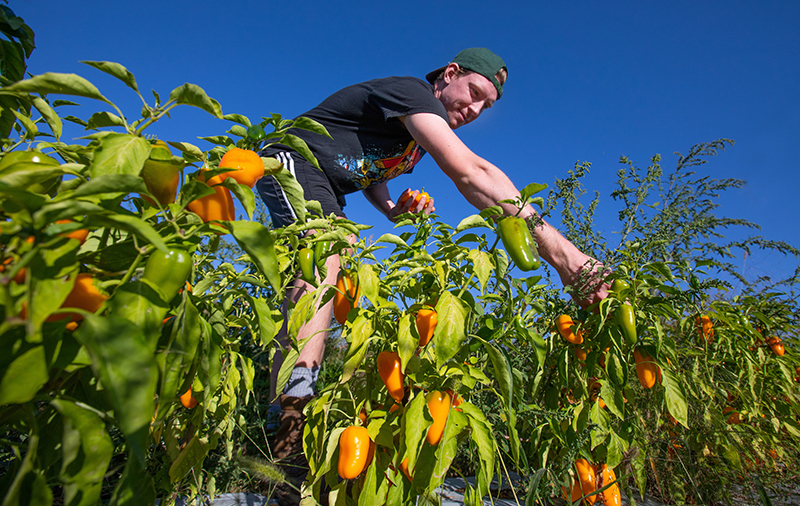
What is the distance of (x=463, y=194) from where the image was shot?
1525mm

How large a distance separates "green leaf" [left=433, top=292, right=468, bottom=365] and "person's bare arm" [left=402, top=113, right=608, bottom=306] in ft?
1.49

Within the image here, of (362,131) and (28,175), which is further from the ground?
(362,131)

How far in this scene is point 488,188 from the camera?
54.8 inches

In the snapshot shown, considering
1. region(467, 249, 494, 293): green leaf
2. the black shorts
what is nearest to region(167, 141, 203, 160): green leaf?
region(467, 249, 494, 293): green leaf

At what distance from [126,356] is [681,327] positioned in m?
1.74

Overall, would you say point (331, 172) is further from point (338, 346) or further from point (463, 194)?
point (338, 346)

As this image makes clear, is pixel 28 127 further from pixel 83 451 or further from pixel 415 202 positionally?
pixel 415 202

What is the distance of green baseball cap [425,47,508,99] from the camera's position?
6.86ft

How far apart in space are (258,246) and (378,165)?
1680 mm

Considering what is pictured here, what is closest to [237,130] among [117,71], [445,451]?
[117,71]

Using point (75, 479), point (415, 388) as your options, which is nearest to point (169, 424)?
point (415, 388)

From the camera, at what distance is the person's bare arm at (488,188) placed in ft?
4.17

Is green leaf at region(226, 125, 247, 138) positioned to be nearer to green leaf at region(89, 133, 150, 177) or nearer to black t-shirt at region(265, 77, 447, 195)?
green leaf at region(89, 133, 150, 177)

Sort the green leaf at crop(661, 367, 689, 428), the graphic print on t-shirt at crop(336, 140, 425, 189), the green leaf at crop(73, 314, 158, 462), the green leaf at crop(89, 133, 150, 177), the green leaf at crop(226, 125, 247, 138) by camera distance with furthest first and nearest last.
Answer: the graphic print on t-shirt at crop(336, 140, 425, 189), the green leaf at crop(661, 367, 689, 428), the green leaf at crop(226, 125, 247, 138), the green leaf at crop(89, 133, 150, 177), the green leaf at crop(73, 314, 158, 462)
